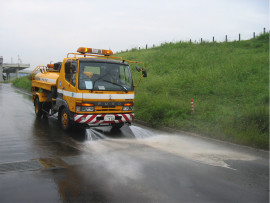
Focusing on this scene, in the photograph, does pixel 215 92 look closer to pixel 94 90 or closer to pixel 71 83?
pixel 94 90

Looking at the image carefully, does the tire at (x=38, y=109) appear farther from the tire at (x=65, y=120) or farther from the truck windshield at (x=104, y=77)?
the truck windshield at (x=104, y=77)

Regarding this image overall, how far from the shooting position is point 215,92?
1509cm

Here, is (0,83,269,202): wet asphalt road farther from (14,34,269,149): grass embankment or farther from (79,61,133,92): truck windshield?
(79,61,133,92): truck windshield

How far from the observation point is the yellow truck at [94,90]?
26.8ft

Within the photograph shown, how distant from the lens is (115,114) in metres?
8.59

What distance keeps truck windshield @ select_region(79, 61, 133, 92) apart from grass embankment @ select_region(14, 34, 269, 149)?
111 inches

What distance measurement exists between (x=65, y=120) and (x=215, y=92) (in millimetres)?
9271

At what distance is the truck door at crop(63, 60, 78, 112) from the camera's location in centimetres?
827

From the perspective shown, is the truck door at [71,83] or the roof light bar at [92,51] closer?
the truck door at [71,83]

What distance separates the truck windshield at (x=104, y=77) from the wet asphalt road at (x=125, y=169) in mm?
1641

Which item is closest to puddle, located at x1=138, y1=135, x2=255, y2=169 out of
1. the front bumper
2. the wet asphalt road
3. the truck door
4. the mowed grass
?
the wet asphalt road

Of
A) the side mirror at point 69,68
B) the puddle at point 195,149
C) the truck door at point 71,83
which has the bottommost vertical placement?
the puddle at point 195,149

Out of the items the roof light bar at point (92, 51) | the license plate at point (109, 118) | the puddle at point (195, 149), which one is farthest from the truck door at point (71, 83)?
the puddle at point (195, 149)

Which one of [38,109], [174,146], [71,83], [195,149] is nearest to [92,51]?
[71,83]
